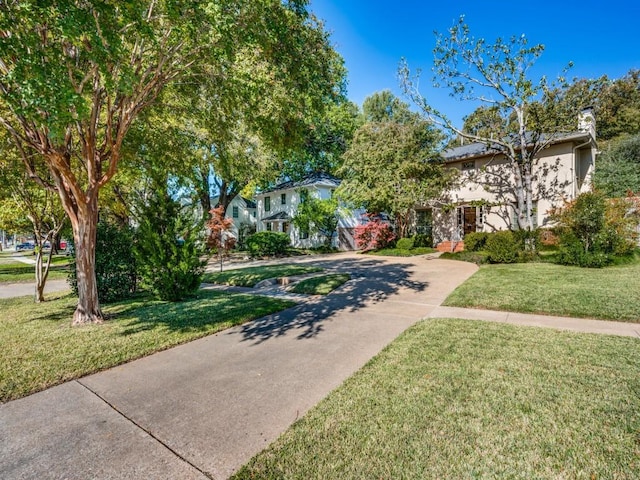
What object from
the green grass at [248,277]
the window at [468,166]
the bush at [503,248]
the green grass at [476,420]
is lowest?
the green grass at [476,420]

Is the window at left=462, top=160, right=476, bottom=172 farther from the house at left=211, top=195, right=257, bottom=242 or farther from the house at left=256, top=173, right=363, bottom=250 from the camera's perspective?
the house at left=211, top=195, right=257, bottom=242

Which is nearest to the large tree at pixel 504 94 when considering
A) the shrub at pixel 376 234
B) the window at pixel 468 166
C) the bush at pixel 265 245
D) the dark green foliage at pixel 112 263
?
the window at pixel 468 166

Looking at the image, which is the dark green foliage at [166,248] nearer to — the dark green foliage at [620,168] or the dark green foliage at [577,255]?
the dark green foliage at [577,255]

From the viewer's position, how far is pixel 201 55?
20.7 feet

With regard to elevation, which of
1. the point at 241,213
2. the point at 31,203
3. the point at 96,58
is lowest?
the point at 31,203

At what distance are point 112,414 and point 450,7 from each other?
690 inches

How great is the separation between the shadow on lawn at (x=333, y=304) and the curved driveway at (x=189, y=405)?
65mm

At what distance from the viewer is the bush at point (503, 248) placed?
12.8m

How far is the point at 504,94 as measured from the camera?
14312mm

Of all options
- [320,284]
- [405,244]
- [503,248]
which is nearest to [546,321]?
[320,284]

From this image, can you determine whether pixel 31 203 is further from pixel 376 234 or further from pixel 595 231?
pixel 595 231

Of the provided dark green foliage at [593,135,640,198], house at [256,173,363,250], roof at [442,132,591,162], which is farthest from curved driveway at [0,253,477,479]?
dark green foliage at [593,135,640,198]

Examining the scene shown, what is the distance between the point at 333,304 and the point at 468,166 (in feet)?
49.5

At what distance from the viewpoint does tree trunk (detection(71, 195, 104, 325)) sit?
6.31m
